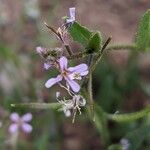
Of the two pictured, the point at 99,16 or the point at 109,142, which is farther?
the point at 99,16

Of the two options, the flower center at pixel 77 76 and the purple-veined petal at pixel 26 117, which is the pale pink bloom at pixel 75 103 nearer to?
the flower center at pixel 77 76

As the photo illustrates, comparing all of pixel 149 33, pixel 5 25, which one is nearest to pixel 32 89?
pixel 5 25

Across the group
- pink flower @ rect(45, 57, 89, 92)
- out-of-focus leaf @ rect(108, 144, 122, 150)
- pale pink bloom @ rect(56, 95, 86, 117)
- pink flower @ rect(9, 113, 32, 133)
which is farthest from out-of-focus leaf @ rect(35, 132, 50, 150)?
pink flower @ rect(45, 57, 89, 92)

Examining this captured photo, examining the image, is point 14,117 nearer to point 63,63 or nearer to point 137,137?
point 137,137

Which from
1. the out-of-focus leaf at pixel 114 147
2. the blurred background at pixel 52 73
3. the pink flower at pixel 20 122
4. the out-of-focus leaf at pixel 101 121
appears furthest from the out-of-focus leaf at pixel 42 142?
the out-of-focus leaf at pixel 114 147

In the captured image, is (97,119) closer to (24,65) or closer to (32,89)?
(32,89)

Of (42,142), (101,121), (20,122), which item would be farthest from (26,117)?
(101,121)
